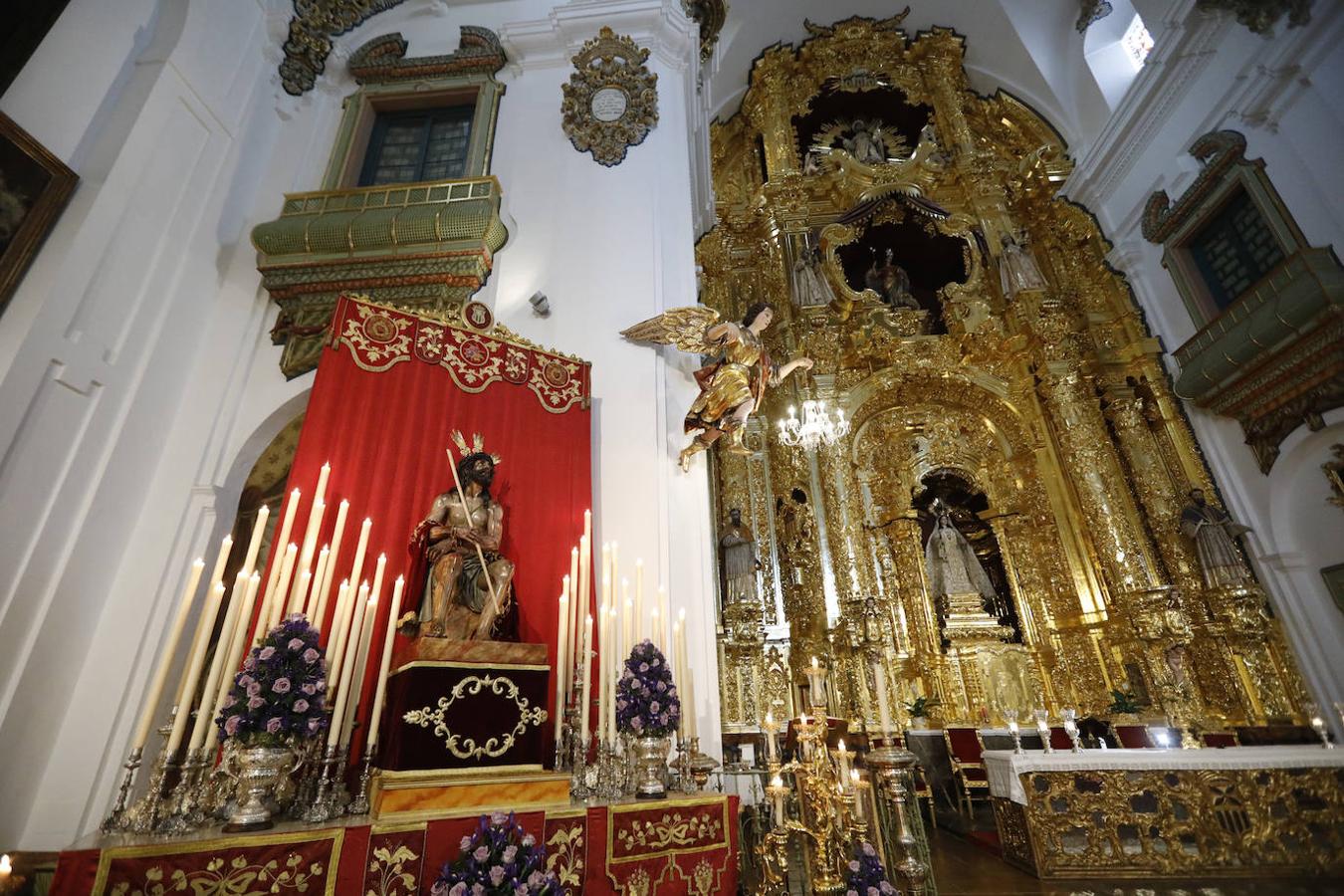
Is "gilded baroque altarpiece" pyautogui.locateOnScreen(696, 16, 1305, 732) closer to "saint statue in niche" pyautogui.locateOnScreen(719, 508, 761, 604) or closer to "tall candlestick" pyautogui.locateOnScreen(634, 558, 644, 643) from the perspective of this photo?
"saint statue in niche" pyautogui.locateOnScreen(719, 508, 761, 604)

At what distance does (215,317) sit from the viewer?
4.79 metres

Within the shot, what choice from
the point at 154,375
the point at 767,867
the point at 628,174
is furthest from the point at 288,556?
the point at 628,174

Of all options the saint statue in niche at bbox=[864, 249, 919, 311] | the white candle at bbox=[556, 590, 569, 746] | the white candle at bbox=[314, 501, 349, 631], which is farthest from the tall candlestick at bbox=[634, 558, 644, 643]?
the saint statue in niche at bbox=[864, 249, 919, 311]

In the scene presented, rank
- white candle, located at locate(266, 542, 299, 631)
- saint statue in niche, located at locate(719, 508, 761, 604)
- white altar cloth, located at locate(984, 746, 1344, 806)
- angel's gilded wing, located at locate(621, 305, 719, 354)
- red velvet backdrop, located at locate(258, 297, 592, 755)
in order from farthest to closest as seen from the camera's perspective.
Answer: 1. saint statue in niche, located at locate(719, 508, 761, 604)
2. angel's gilded wing, located at locate(621, 305, 719, 354)
3. white altar cloth, located at locate(984, 746, 1344, 806)
4. red velvet backdrop, located at locate(258, 297, 592, 755)
5. white candle, located at locate(266, 542, 299, 631)

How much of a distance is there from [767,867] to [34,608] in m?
4.10

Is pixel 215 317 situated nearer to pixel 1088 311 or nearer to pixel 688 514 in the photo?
pixel 688 514

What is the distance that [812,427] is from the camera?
27.4 ft

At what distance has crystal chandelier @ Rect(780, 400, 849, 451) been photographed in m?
8.37

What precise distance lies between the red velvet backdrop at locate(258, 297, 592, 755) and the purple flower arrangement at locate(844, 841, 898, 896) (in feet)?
6.36

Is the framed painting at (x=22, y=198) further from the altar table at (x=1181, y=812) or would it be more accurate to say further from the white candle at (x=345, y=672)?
the altar table at (x=1181, y=812)

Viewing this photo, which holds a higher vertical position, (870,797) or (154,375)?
(154,375)

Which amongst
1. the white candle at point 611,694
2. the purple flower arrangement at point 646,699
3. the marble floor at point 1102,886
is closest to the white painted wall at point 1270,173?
the marble floor at point 1102,886

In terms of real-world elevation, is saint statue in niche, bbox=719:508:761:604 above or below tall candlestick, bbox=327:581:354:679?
above

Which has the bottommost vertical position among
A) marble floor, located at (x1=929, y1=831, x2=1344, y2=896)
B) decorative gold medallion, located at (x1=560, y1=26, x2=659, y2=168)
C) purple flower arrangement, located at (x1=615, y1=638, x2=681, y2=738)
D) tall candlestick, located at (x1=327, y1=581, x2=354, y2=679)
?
marble floor, located at (x1=929, y1=831, x2=1344, y2=896)
